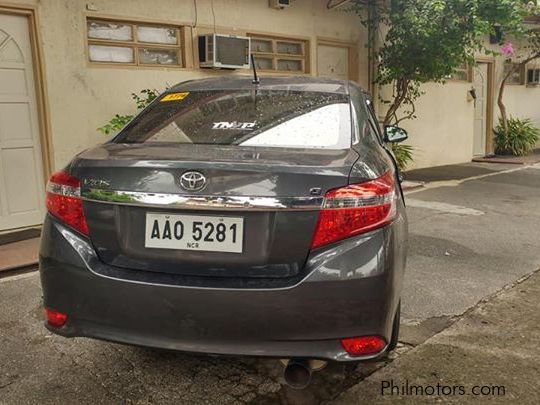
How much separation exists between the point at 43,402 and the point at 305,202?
63.4 inches

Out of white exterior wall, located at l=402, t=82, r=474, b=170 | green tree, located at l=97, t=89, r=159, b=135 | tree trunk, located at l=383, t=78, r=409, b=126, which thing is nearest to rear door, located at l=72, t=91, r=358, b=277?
green tree, located at l=97, t=89, r=159, b=135

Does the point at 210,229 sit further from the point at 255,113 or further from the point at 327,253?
the point at 255,113

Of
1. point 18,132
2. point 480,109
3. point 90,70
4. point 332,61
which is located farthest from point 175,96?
point 480,109

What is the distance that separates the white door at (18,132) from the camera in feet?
18.2

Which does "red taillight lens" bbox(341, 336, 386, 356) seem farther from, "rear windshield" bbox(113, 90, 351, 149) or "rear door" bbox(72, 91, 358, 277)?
"rear windshield" bbox(113, 90, 351, 149)

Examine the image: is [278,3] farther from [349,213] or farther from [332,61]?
[349,213]

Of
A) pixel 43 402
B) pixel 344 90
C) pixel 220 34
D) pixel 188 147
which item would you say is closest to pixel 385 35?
pixel 220 34

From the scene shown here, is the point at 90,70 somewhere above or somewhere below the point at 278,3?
below

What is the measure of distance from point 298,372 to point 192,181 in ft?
2.95

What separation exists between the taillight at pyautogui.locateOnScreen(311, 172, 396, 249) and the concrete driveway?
96cm

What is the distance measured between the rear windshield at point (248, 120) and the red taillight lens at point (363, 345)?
0.87m

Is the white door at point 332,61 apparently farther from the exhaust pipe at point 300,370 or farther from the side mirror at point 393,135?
the exhaust pipe at point 300,370

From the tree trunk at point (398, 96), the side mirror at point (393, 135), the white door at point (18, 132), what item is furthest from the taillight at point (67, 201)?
the tree trunk at point (398, 96)

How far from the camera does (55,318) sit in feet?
7.75
